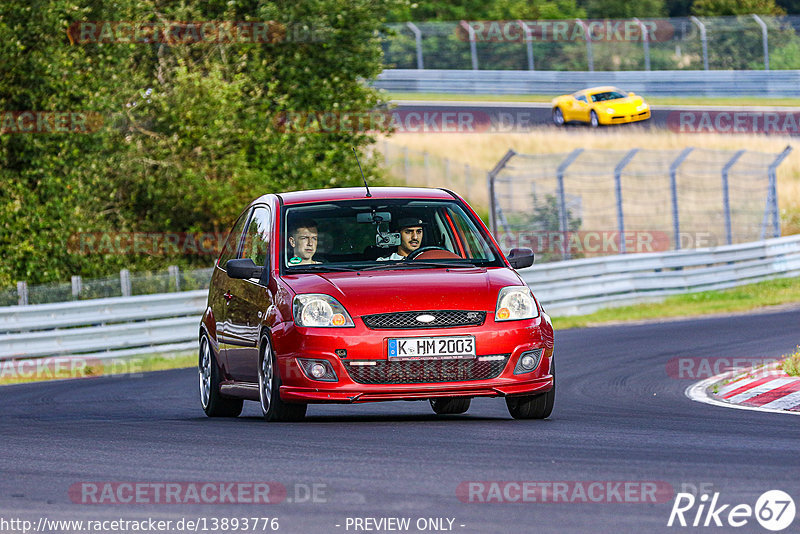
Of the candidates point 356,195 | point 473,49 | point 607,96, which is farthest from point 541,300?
point 473,49

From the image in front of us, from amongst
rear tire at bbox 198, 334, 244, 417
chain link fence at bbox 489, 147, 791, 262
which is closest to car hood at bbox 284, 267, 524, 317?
rear tire at bbox 198, 334, 244, 417

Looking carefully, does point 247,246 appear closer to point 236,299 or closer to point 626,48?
point 236,299

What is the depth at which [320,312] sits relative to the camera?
30.6 ft

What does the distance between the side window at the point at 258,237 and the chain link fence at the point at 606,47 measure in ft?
128

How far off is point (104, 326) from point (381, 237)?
11.0 metres

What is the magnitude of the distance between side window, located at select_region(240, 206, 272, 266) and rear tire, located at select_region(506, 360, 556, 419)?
2000mm

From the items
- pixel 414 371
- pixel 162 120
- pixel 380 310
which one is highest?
pixel 380 310

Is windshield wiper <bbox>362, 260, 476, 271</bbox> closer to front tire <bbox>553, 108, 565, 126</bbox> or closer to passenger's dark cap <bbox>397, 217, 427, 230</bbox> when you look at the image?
passenger's dark cap <bbox>397, 217, 427, 230</bbox>

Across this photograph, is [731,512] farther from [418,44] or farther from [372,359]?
[418,44]

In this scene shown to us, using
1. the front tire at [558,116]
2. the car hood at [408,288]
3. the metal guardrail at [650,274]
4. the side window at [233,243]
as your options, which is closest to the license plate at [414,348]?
the car hood at [408,288]

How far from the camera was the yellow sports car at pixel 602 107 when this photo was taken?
44.4 m

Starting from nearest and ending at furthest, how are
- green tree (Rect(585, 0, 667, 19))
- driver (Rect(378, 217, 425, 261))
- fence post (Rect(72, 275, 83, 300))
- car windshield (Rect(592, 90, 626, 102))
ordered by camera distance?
1. driver (Rect(378, 217, 425, 261))
2. fence post (Rect(72, 275, 83, 300))
3. car windshield (Rect(592, 90, 626, 102))
4. green tree (Rect(585, 0, 667, 19))

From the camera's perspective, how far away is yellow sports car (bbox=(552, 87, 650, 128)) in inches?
1747

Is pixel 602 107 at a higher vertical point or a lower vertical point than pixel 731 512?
lower
